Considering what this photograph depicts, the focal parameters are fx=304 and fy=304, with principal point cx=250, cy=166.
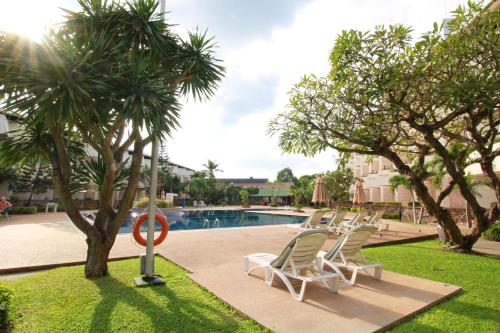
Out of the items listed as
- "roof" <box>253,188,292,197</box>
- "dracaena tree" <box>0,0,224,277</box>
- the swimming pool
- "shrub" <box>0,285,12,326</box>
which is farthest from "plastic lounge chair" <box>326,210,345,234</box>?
"roof" <box>253,188,292,197</box>

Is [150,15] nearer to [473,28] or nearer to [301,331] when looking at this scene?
[301,331]

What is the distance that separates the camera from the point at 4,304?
3602mm

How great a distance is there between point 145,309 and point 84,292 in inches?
55.7

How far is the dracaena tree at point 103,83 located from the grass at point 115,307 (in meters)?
0.75

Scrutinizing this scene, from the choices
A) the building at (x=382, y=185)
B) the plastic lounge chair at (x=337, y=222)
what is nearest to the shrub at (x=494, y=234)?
the plastic lounge chair at (x=337, y=222)

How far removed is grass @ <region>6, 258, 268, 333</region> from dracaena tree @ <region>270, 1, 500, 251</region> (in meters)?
5.92

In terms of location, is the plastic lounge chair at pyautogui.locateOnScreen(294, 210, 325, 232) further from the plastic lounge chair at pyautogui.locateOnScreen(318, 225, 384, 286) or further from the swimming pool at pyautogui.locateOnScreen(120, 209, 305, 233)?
the swimming pool at pyautogui.locateOnScreen(120, 209, 305, 233)

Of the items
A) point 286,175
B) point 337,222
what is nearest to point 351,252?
point 337,222

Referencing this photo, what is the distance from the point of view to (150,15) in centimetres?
578

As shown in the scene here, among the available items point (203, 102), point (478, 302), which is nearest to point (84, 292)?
point (203, 102)

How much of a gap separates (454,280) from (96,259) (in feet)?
23.4

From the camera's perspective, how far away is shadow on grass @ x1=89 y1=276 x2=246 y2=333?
12.5 feet

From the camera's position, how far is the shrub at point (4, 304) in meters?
3.53

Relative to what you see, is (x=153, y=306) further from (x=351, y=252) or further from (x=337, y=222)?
(x=337, y=222)
